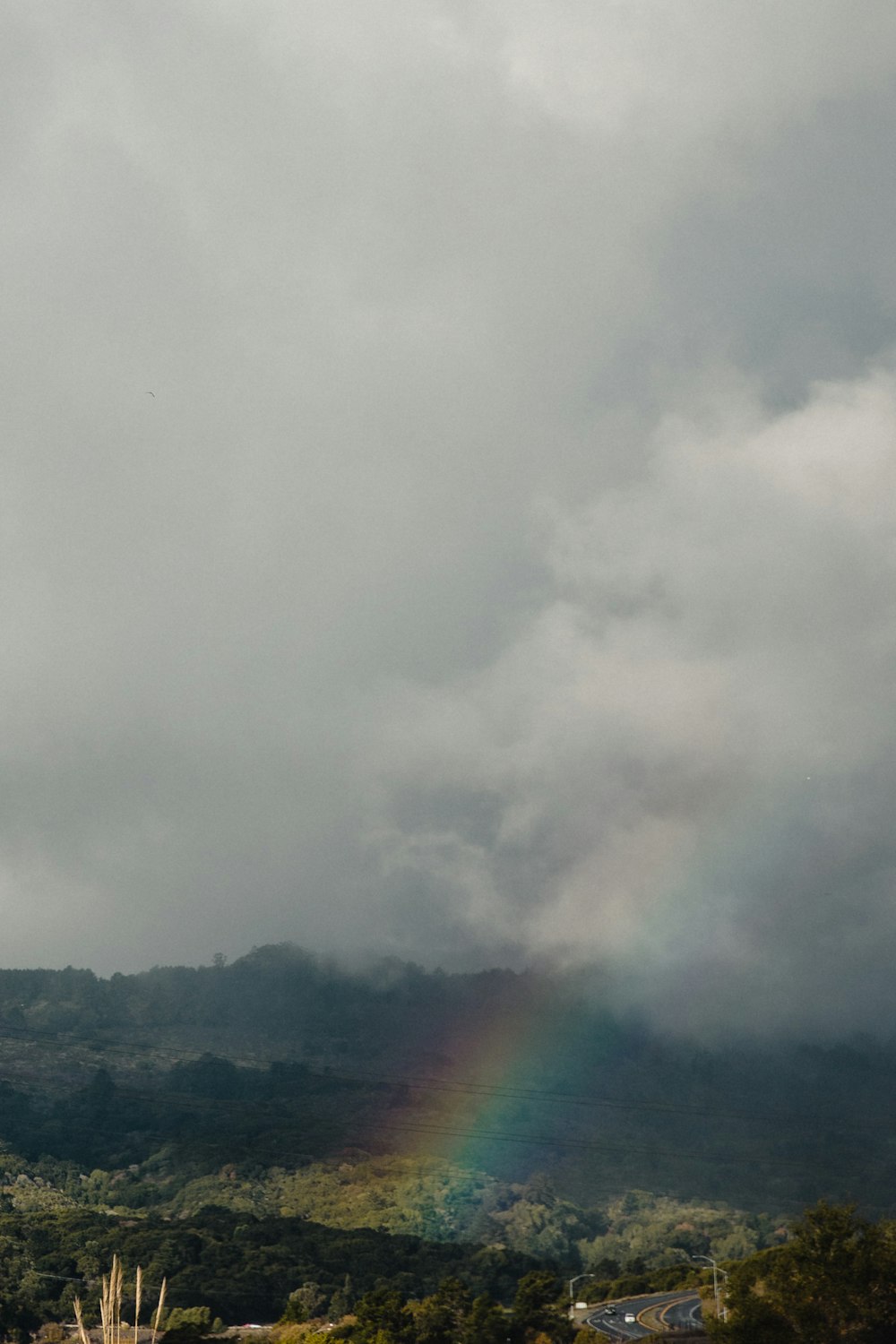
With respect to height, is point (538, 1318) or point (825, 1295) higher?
point (825, 1295)

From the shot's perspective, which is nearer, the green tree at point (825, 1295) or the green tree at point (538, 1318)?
the green tree at point (825, 1295)

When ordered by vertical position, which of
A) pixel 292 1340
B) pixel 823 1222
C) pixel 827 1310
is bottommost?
pixel 292 1340

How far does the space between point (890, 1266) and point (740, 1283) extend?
69.0ft

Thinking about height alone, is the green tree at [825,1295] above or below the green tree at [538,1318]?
above

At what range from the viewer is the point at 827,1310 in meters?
113

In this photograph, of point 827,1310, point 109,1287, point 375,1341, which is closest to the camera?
point 109,1287

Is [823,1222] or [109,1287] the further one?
[823,1222]

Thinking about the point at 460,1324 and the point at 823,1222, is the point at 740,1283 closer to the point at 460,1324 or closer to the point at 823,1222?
the point at 823,1222

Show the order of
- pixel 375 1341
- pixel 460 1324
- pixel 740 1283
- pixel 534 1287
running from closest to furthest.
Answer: pixel 740 1283 < pixel 375 1341 < pixel 460 1324 < pixel 534 1287

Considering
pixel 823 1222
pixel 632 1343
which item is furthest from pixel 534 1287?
pixel 823 1222

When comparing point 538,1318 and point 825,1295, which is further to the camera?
point 538,1318

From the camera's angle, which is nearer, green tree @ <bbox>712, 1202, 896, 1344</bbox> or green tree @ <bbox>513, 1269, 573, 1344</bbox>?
green tree @ <bbox>712, 1202, 896, 1344</bbox>

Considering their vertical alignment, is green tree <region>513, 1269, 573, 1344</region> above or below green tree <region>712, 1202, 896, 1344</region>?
below

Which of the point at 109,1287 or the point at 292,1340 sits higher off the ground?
the point at 109,1287
